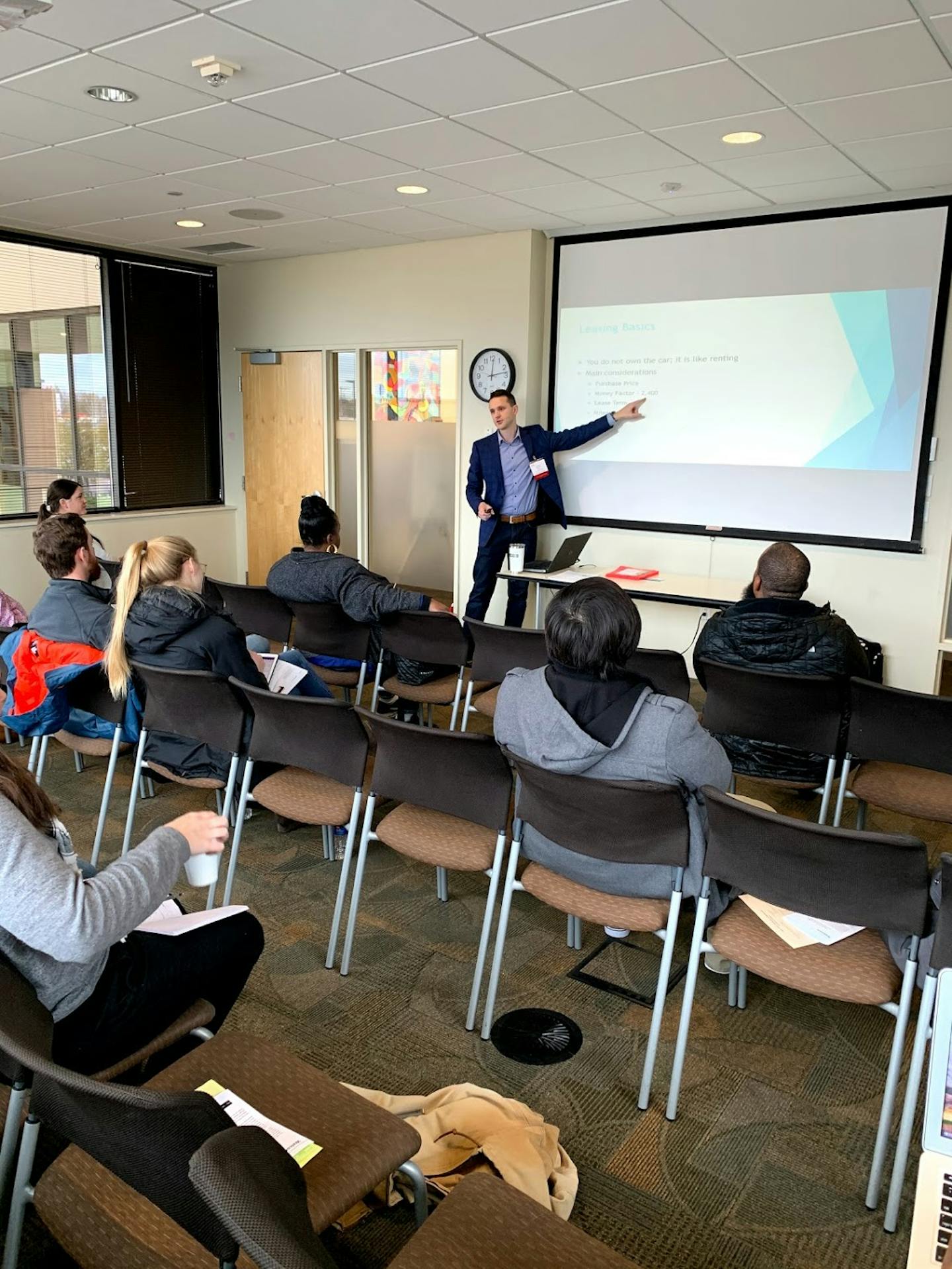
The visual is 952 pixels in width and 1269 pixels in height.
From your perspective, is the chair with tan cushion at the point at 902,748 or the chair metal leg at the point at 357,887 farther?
the chair with tan cushion at the point at 902,748

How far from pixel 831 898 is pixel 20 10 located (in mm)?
3472

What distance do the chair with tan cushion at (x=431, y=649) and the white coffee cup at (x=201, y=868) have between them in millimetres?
2337

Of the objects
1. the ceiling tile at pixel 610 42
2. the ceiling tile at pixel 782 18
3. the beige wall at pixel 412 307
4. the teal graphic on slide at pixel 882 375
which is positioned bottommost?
the teal graphic on slide at pixel 882 375

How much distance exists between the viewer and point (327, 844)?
364 centimetres

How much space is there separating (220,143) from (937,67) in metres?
3.13

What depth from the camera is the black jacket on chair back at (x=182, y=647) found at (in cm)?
340

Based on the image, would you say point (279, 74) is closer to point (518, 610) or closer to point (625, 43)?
point (625, 43)

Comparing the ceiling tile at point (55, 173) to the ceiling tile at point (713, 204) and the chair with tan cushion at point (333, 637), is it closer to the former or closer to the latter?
the chair with tan cushion at point (333, 637)

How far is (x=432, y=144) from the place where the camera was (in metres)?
4.49

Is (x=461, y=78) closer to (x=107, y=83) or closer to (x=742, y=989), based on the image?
(x=107, y=83)

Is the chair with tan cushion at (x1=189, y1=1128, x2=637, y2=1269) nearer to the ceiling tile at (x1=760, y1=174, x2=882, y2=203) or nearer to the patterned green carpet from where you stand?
the patterned green carpet

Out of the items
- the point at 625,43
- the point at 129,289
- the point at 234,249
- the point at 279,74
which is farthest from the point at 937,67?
the point at 129,289

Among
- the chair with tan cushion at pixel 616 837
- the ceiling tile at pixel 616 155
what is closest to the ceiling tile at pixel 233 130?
the ceiling tile at pixel 616 155

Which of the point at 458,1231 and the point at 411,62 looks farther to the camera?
the point at 411,62
